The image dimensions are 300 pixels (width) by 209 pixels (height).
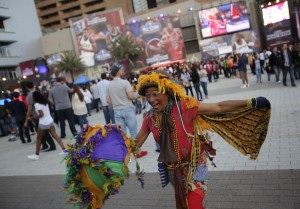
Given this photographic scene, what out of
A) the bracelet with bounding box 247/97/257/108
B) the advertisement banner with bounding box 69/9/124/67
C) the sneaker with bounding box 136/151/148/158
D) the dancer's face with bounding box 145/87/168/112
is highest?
the advertisement banner with bounding box 69/9/124/67

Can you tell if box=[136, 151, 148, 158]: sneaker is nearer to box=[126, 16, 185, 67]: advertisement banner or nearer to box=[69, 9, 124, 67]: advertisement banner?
box=[126, 16, 185, 67]: advertisement banner

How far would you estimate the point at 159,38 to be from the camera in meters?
47.3

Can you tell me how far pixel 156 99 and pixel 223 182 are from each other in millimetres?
2359

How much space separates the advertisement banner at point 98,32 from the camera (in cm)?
4938

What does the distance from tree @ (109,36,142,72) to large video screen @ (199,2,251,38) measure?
34.8 ft

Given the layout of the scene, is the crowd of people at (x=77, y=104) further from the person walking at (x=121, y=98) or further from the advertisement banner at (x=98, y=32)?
the advertisement banner at (x=98, y=32)

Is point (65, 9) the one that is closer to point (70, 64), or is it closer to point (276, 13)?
point (70, 64)

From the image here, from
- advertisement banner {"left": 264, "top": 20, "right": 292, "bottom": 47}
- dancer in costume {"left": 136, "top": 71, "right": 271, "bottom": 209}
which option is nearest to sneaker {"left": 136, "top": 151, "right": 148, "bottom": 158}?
dancer in costume {"left": 136, "top": 71, "right": 271, "bottom": 209}

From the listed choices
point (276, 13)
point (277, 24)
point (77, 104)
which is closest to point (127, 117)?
point (77, 104)

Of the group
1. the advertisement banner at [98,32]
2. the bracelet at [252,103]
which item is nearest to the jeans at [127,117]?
the bracelet at [252,103]

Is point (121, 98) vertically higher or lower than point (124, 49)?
lower

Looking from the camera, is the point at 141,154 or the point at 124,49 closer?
the point at 141,154

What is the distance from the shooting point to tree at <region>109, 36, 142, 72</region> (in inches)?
1892

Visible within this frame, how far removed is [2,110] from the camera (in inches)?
534
